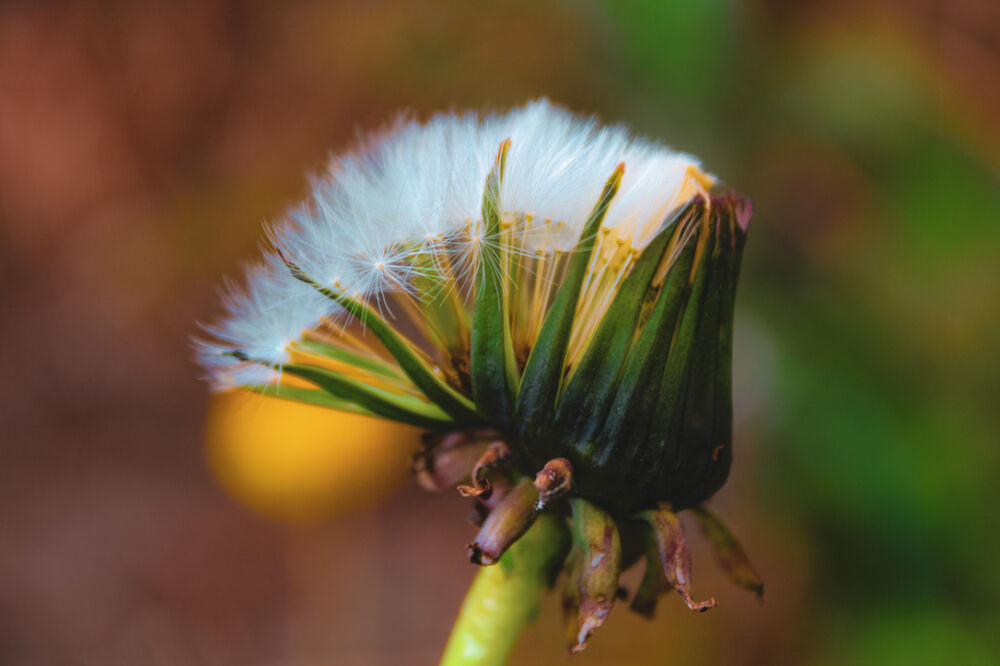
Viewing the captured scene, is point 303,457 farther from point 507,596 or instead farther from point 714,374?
point 714,374

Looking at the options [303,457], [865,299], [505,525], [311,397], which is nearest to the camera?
[505,525]

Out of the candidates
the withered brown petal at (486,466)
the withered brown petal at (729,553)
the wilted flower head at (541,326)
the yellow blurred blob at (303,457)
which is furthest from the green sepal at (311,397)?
the yellow blurred blob at (303,457)

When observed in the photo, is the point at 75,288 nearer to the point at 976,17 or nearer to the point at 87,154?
the point at 87,154

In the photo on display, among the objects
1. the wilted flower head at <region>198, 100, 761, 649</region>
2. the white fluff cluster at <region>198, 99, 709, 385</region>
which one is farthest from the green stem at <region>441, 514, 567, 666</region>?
the white fluff cluster at <region>198, 99, 709, 385</region>

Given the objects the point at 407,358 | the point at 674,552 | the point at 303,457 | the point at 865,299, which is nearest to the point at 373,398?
the point at 407,358

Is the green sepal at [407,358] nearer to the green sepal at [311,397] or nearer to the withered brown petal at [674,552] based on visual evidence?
the green sepal at [311,397]

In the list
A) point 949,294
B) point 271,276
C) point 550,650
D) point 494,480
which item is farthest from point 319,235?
point 949,294

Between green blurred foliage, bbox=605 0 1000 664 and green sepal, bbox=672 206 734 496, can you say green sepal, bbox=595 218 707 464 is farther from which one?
green blurred foliage, bbox=605 0 1000 664
